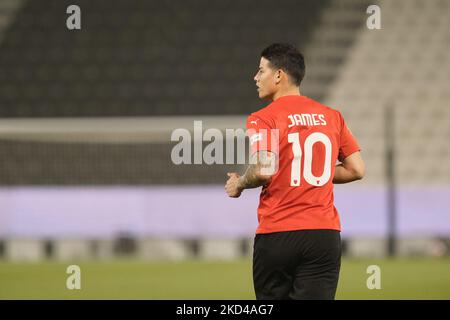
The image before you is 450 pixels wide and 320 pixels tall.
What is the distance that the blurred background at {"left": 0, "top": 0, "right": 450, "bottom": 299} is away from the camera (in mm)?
14336

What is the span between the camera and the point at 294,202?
3.96m

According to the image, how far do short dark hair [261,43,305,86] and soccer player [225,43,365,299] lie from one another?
0.15m

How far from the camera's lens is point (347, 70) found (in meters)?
17.5

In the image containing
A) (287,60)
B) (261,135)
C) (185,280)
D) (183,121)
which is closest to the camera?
(261,135)

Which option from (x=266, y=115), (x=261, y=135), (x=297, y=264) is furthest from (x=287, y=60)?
Result: (x=297, y=264)

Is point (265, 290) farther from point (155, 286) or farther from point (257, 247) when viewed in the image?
point (155, 286)

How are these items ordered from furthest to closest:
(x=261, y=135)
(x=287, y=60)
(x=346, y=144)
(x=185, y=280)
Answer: (x=185, y=280) < (x=346, y=144) < (x=287, y=60) < (x=261, y=135)

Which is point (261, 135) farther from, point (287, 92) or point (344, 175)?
point (344, 175)

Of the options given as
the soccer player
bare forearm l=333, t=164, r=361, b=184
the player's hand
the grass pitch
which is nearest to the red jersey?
the soccer player

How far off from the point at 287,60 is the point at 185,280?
6021 mm

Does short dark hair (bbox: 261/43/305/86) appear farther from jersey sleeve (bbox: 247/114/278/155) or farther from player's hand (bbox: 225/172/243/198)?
player's hand (bbox: 225/172/243/198)

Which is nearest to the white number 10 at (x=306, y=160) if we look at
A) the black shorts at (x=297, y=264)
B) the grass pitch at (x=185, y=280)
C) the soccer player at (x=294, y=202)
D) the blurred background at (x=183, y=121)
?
the soccer player at (x=294, y=202)

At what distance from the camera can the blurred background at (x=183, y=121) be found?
14336mm

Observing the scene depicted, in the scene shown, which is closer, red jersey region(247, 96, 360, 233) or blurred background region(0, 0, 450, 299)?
red jersey region(247, 96, 360, 233)
